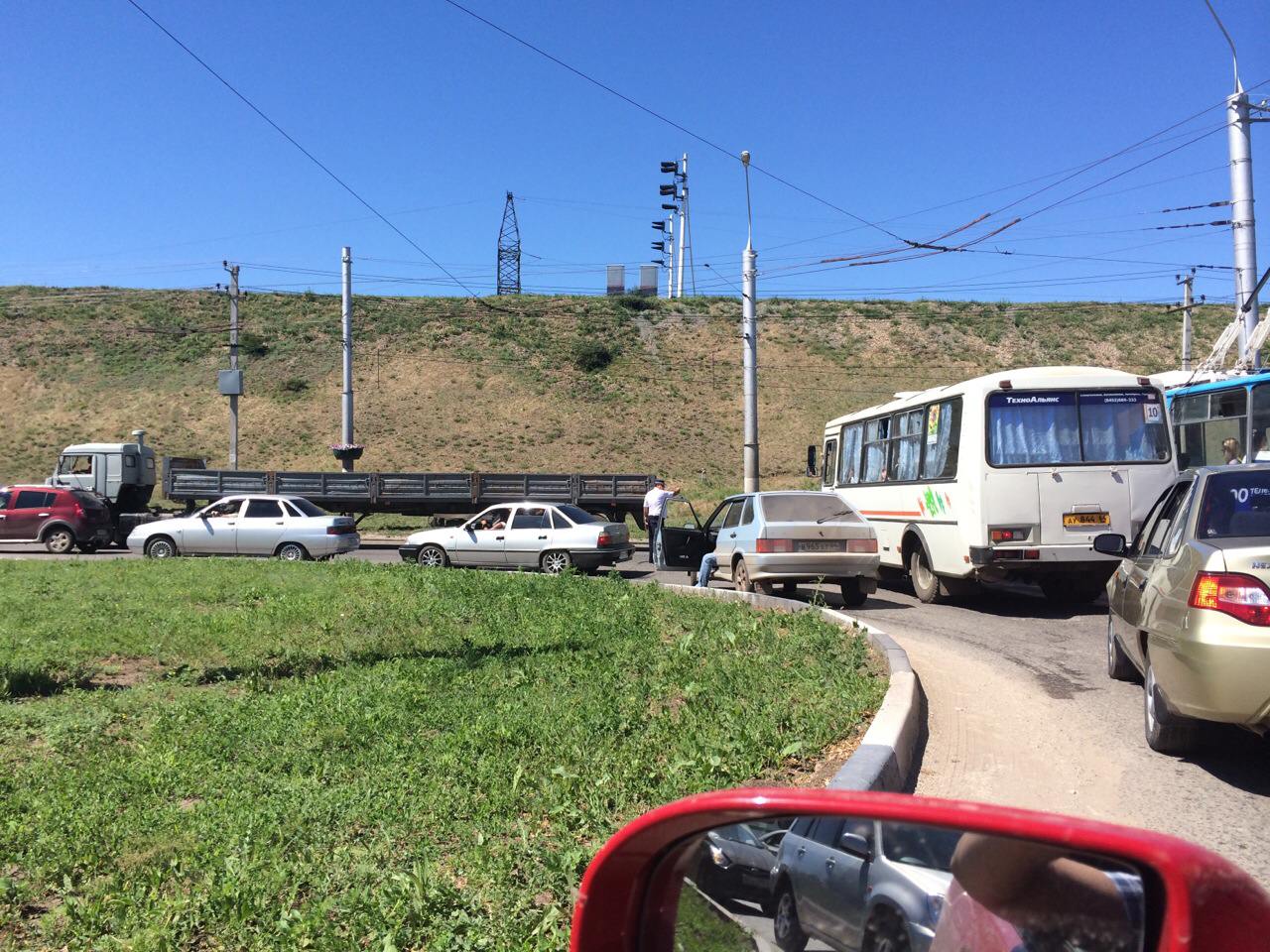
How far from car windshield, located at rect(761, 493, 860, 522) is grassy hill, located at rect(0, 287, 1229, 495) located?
34.3 metres

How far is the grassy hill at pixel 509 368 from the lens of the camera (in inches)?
2184

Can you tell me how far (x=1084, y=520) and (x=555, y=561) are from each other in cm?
990

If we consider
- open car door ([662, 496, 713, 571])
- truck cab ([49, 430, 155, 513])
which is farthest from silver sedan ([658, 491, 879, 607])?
truck cab ([49, 430, 155, 513])

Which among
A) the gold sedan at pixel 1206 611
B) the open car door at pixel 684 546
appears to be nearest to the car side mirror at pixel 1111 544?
the gold sedan at pixel 1206 611

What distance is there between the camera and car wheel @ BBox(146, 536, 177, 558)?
2266 cm

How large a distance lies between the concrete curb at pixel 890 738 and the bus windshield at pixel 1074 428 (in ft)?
16.2

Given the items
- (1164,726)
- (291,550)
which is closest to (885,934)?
(1164,726)

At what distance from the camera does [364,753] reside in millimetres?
6102

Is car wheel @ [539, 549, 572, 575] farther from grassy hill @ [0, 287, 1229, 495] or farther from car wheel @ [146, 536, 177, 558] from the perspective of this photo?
grassy hill @ [0, 287, 1229, 495]

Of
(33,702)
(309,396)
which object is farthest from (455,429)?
(33,702)

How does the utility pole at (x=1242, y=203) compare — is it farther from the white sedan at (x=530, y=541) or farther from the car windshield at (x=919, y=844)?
the car windshield at (x=919, y=844)

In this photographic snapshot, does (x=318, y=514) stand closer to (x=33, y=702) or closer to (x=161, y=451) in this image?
(x=33, y=702)

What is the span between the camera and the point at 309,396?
59812mm

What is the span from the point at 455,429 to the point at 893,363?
89.0ft
